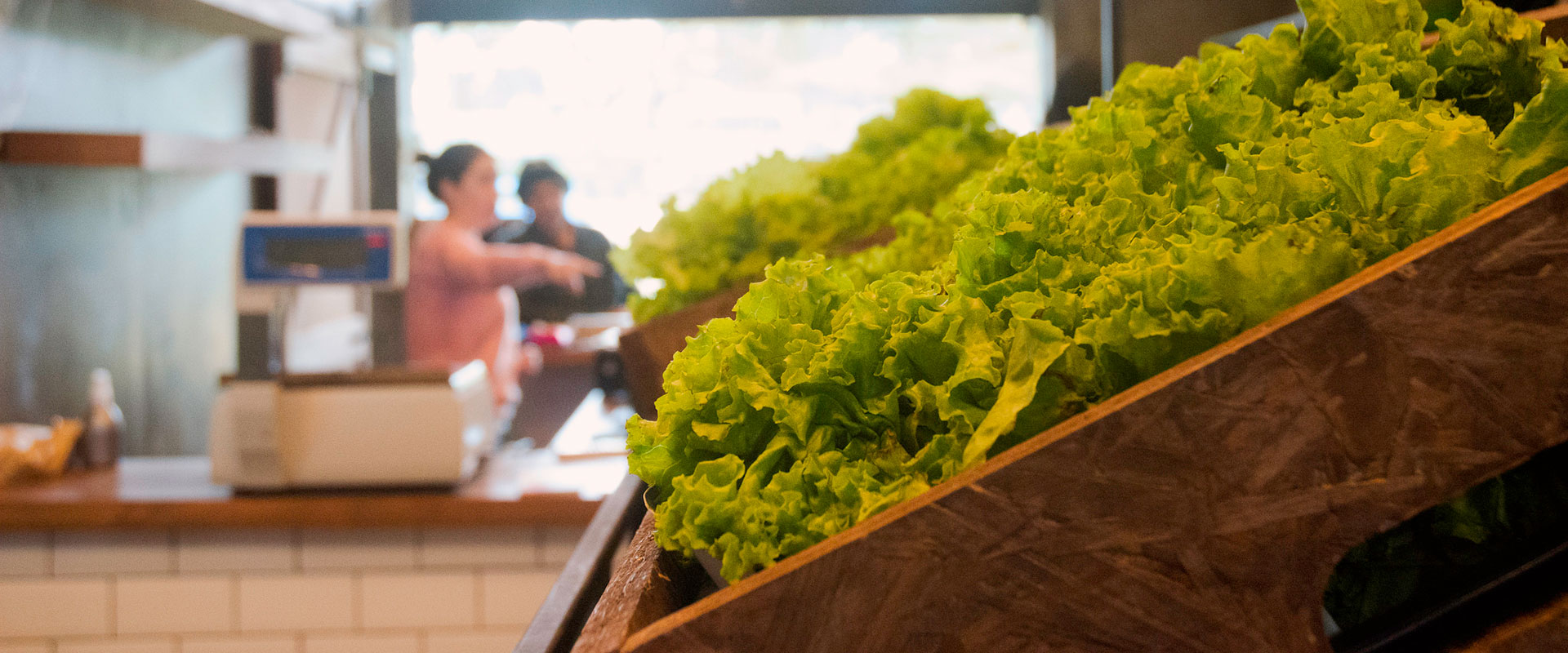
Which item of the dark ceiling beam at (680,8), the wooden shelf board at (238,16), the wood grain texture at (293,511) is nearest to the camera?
the wood grain texture at (293,511)

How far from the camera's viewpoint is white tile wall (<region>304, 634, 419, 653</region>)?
2.35 metres

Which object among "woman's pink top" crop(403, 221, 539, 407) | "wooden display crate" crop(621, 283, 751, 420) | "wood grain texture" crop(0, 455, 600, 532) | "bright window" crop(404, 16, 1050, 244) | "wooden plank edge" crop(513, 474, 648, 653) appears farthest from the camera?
"bright window" crop(404, 16, 1050, 244)

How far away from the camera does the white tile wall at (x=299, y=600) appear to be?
2.35 m

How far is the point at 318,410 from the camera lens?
2297 millimetres

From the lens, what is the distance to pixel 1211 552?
54cm

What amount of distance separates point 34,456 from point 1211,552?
2.74m

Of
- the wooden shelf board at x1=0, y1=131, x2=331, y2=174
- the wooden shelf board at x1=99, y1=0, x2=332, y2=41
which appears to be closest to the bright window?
→ the wooden shelf board at x1=99, y1=0, x2=332, y2=41

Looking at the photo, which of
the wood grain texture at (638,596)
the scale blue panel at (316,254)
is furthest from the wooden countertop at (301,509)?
the wood grain texture at (638,596)

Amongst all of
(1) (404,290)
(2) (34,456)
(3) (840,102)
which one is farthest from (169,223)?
(3) (840,102)

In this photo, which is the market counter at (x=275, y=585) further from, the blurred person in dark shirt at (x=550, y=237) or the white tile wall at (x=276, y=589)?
the blurred person in dark shirt at (x=550, y=237)

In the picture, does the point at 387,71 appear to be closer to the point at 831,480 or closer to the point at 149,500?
the point at 149,500

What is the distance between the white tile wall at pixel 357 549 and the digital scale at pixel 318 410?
0.11m

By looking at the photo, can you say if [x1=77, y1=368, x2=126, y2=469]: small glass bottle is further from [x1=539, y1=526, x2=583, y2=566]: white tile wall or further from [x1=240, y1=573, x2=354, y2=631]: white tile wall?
[x1=539, y1=526, x2=583, y2=566]: white tile wall

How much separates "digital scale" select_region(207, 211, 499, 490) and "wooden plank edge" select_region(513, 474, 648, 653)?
1.13 metres
